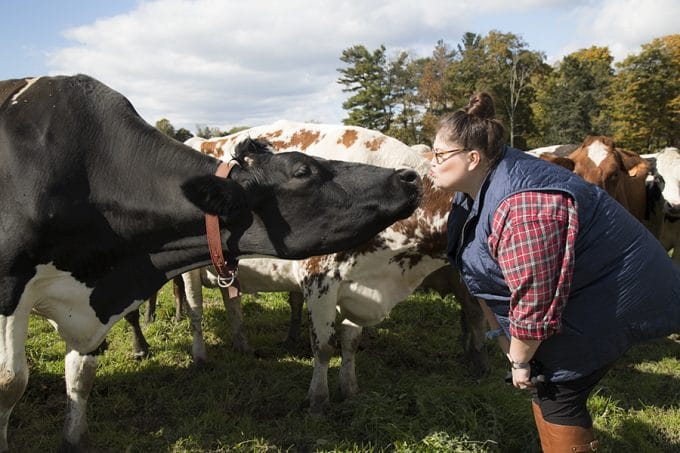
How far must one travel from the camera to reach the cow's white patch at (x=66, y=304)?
Answer: 2.90 m

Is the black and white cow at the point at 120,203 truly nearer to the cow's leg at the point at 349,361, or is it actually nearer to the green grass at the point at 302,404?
the green grass at the point at 302,404

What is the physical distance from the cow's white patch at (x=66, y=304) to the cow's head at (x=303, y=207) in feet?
3.02

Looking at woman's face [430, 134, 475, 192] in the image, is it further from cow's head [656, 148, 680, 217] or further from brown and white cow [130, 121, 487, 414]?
cow's head [656, 148, 680, 217]

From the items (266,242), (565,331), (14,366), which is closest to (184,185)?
(266,242)

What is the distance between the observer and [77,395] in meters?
3.61

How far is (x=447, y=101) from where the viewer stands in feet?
138

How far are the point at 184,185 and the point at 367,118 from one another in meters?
44.7

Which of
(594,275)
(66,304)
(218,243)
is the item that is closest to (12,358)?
(66,304)

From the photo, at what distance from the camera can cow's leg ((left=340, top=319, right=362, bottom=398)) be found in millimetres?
4707

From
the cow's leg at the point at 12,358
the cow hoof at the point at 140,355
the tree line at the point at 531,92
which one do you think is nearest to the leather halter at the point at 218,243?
the cow's leg at the point at 12,358

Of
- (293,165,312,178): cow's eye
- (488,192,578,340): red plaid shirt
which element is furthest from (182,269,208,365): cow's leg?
(488,192,578,340): red plaid shirt

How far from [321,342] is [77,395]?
71.2 inches

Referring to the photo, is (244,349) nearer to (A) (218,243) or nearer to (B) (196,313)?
(B) (196,313)

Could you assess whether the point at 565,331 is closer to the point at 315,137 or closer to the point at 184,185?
the point at 184,185
